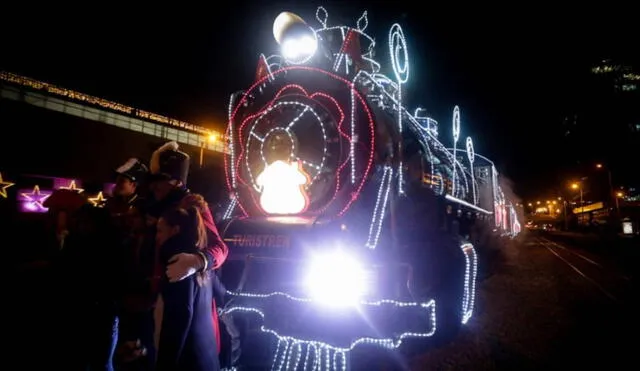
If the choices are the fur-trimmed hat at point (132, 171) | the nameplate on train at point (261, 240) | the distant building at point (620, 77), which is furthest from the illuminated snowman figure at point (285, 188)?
the distant building at point (620, 77)

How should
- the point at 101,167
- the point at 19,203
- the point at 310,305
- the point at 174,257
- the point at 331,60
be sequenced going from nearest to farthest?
the point at 174,257 → the point at 310,305 → the point at 331,60 → the point at 19,203 → the point at 101,167

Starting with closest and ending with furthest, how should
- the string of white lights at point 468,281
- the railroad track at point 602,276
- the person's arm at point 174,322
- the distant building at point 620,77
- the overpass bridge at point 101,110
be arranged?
the person's arm at point 174,322, the string of white lights at point 468,281, the railroad track at point 602,276, the overpass bridge at point 101,110, the distant building at point 620,77

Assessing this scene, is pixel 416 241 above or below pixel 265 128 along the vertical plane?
below

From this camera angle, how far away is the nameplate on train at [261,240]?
3.59 m

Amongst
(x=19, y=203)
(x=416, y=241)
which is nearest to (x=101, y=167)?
(x=19, y=203)

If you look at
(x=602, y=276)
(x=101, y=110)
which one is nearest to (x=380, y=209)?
(x=602, y=276)

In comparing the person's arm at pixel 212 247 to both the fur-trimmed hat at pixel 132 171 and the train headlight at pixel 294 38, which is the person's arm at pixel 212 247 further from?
the train headlight at pixel 294 38

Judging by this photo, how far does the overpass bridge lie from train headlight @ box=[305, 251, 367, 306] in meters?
16.4

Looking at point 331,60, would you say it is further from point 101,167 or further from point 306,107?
point 101,167

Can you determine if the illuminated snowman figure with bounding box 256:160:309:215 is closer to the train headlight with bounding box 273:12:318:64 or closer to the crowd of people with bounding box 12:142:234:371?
the crowd of people with bounding box 12:142:234:371

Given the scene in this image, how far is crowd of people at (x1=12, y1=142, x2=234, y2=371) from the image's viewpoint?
8.01ft

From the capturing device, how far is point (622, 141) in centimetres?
4606

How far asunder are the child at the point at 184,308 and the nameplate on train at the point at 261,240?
38.8 inches

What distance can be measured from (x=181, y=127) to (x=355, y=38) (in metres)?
18.8
